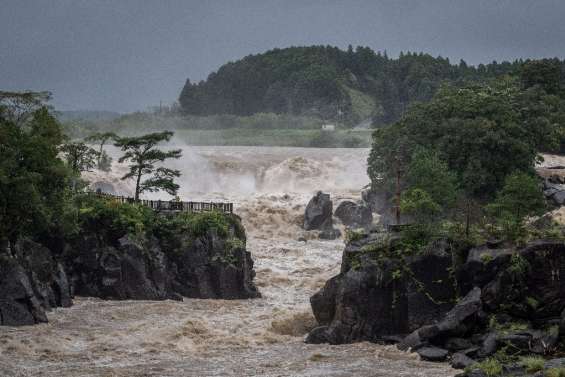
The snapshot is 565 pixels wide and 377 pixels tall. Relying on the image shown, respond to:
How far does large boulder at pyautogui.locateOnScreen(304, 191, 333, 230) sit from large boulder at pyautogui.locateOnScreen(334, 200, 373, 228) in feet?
7.08

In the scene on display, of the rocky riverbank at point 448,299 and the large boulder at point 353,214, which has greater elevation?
the large boulder at point 353,214

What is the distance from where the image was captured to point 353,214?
80.4m

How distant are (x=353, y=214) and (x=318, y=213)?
403 cm

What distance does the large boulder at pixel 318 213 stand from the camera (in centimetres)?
7750

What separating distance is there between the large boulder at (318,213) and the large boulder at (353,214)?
2.16 meters

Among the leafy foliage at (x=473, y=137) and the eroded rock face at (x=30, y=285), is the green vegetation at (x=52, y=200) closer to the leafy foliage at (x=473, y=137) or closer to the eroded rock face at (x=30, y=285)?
the eroded rock face at (x=30, y=285)

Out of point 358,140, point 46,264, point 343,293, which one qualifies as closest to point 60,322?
point 46,264

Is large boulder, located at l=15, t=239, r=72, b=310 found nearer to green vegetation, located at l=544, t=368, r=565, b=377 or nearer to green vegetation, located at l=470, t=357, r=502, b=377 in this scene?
green vegetation, located at l=470, t=357, r=502, b=377

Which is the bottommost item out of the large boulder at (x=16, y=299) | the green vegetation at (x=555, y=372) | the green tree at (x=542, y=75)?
the green vegetation at (x=555, y=372)

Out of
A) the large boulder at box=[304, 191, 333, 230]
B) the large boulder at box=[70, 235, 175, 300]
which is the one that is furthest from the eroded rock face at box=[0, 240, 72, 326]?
the large boulder at box=[304, 191, 333, 230]

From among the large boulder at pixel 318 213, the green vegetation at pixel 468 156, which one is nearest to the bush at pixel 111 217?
the green vegetation at pixel 468 156

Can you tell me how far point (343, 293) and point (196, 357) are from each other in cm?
769

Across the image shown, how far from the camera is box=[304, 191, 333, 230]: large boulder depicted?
77500 millimetres

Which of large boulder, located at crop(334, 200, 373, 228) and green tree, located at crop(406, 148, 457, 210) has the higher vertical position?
green tree, located at crop(406, 148, 457, 210)
